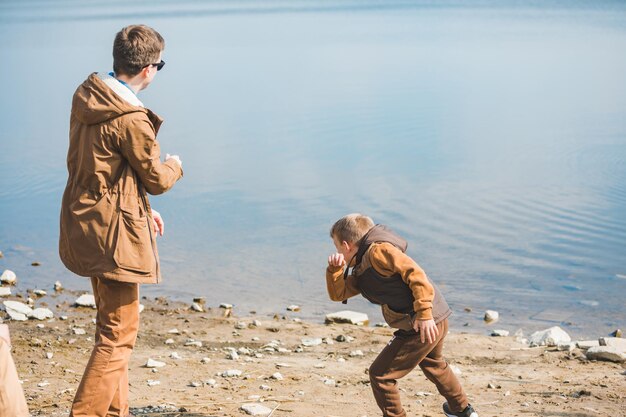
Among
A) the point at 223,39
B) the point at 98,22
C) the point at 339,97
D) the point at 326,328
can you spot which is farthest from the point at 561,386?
the point at 98,22

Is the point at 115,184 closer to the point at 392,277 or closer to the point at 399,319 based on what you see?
the point at 392,277

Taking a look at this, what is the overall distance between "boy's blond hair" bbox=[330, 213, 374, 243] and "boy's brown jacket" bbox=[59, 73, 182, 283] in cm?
94

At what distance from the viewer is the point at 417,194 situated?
40.7 ft

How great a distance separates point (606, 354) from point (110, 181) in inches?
155

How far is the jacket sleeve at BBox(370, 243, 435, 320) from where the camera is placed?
15.2ft

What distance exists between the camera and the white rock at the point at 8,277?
30.0 feet

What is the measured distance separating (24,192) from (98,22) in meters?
23.5

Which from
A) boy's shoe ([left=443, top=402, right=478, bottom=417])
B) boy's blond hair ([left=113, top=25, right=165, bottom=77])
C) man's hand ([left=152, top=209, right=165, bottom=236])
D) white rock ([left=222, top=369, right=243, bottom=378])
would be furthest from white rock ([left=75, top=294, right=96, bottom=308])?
boy's blond hair ([left=113, top=25, right=165, bottom=77])

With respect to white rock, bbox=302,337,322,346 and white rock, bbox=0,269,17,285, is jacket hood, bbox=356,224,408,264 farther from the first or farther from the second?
white rock, bbox=0,269,17,285

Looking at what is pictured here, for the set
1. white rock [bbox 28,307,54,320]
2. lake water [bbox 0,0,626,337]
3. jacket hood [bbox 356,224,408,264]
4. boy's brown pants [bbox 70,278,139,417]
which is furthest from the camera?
lake water [bbox 0,0,626,337]

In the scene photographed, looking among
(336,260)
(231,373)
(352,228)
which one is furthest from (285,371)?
(352,228)

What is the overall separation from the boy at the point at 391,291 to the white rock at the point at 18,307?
392cm

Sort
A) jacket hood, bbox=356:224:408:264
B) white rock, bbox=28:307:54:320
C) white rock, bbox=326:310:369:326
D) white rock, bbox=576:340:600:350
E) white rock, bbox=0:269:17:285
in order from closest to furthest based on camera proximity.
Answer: jacket hood, bbox=356:224:408:264, white rock, bbox=576:340:600:350, white rock, bbox=28:307:54:320, white rock, bbox=326:310:369:326, white rock, bbox=0:269:17:285

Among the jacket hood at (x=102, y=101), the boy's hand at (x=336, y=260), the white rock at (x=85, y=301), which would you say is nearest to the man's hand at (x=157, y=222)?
the jacket hood at (x=102, y=101)
